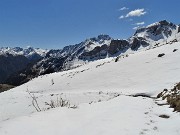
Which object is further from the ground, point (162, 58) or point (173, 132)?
point (162, 58)

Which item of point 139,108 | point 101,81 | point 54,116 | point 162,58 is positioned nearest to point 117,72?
point 101,81

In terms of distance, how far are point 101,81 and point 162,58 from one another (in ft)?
31.9

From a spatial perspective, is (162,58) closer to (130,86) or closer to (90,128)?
(130,86)

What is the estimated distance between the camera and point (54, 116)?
52.6ft

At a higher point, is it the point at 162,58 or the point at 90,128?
the point at 162,58

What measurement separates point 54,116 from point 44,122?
1.45 metres

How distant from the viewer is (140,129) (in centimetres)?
1359

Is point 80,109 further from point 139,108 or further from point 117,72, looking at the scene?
point 117,72

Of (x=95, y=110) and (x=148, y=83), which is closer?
(x=95, y=110)

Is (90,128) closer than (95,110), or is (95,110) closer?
(90,128)

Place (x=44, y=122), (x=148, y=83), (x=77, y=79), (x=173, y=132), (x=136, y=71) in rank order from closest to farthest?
1. (x=173, y=132)
2. (x=44, y=122)
3. (x=148, y=83)
4. (x=136, y=71)
5. (x=77, y=79)

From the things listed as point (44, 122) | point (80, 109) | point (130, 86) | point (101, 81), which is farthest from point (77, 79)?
point (44, 122)

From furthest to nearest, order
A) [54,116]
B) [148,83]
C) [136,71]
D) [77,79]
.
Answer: [77,79] → [136,71] → [148,83] → [54,116]

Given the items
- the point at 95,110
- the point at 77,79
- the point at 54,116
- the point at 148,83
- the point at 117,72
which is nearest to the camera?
the point at 54,116
